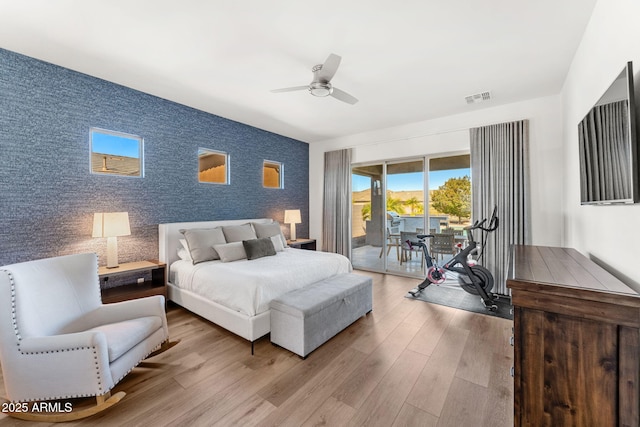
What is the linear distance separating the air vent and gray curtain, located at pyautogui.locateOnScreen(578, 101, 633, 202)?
5.55ft

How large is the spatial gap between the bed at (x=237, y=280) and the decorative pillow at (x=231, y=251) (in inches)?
3.7

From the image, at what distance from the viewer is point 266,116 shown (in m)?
4.32

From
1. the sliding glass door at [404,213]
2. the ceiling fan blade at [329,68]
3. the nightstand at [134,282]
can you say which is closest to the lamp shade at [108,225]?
the nightstand at [134,282]

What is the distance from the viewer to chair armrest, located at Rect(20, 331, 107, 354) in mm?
1616

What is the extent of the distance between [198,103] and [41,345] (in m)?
3.26

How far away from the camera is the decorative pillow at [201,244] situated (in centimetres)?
335

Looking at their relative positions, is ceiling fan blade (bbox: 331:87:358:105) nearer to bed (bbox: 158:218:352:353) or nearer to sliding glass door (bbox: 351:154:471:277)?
bed (bbox: 158:218:352:353)

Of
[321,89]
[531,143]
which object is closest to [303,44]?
[321,89]

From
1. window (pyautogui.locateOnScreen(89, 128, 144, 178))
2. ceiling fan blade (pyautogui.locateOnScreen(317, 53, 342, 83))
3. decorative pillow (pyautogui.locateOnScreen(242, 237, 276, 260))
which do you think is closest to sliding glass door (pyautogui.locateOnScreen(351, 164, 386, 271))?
decorative pillow (pyautogui.locateOnScreen(242, 237, 276, 260))

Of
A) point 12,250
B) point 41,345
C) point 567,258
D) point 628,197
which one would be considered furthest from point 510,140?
point 12,250

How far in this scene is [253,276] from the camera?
8.50 feet

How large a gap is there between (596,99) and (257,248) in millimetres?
3555

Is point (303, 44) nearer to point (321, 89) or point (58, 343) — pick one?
point (321, 89)

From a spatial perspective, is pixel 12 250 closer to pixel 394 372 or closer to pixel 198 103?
pixel 198 103
